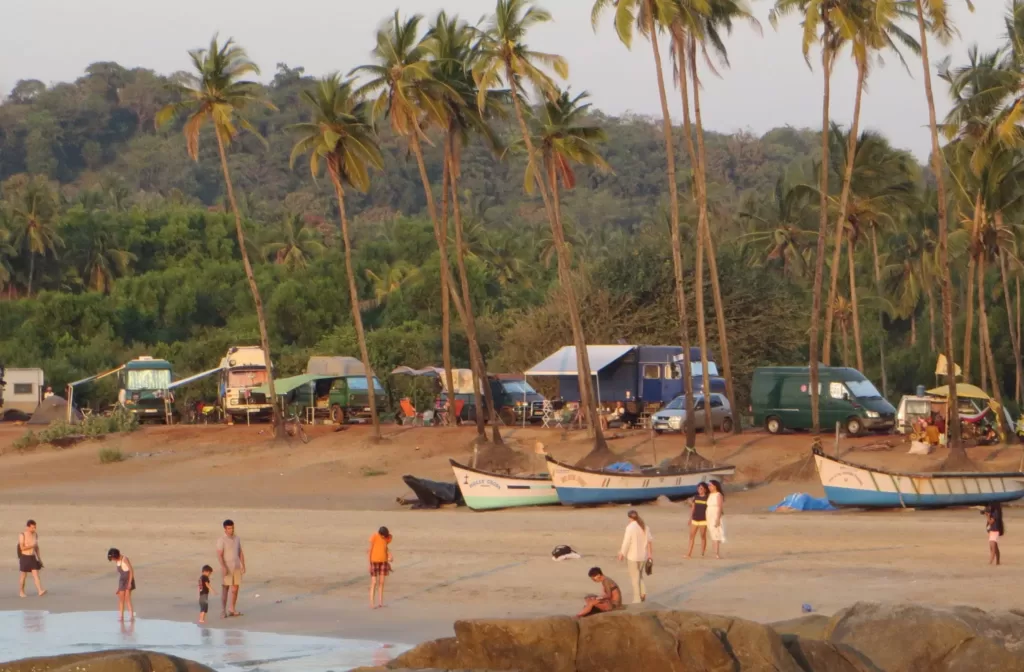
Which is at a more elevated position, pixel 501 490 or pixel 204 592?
pixel 501 490

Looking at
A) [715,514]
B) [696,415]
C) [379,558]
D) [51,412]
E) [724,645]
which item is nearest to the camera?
[724,645]

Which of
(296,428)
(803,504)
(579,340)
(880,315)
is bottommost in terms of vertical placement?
(803,504)

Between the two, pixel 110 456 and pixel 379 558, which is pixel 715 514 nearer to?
pixel 379 558

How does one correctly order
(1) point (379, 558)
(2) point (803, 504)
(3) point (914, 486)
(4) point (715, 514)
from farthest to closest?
1. (2) point (803, 504)
2. (3) point (914, 486)
3. (4) point (715, 514)
4. (1) point (379, 558)

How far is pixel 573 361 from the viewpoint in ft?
151

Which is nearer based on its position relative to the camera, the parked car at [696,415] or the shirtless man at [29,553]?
the shirtless man at [29,553]

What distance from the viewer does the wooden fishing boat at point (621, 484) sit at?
100 feet

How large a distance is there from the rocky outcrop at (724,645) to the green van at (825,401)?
903 inches

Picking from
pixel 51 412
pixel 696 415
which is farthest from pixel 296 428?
pixel 51 412

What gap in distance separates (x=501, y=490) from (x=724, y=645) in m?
17.7

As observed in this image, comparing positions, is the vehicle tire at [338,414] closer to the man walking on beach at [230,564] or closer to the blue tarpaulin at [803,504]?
the blue tarpaulin at [803,504]

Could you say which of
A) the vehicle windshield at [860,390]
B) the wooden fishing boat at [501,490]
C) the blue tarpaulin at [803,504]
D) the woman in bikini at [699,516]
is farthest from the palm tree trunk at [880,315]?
the woman in bikini at [699,516]

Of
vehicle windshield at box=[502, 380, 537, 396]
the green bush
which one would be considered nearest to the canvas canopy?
vehicle windshield at box=[502, 380, 537, 396]

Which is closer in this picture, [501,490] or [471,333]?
[501,490]
